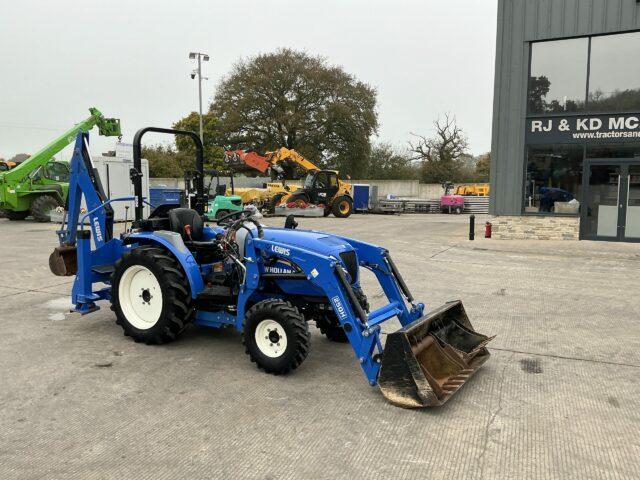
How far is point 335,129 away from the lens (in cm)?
4156

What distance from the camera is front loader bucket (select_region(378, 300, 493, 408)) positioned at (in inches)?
146

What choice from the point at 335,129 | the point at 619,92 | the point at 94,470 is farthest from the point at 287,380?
the point at 335,129

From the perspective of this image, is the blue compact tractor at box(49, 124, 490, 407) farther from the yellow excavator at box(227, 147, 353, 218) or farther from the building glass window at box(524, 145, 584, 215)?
the yellow excavator at box(227, 147, 353, 218)

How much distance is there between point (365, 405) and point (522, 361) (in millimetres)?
1830

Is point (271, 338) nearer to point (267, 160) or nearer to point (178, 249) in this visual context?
point (178, 249)

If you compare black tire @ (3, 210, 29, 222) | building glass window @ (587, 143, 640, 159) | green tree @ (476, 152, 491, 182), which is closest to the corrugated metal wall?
building glass window @ (587, 143, 640, 159)

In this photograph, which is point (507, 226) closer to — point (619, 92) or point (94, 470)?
point (619, 92)

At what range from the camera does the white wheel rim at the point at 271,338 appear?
4.29 metres

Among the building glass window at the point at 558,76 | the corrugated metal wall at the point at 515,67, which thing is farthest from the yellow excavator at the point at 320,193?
the building glass window at the point at 558,76

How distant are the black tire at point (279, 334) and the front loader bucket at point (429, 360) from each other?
0.70 metres

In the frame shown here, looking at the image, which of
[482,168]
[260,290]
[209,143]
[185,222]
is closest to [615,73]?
[185,222]

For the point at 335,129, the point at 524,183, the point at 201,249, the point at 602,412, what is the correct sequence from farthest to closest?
the point at 335,129, the point at 524,183, the point at 201,249, the point at 602,412

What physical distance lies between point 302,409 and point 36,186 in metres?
19.8

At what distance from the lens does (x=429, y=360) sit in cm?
405
